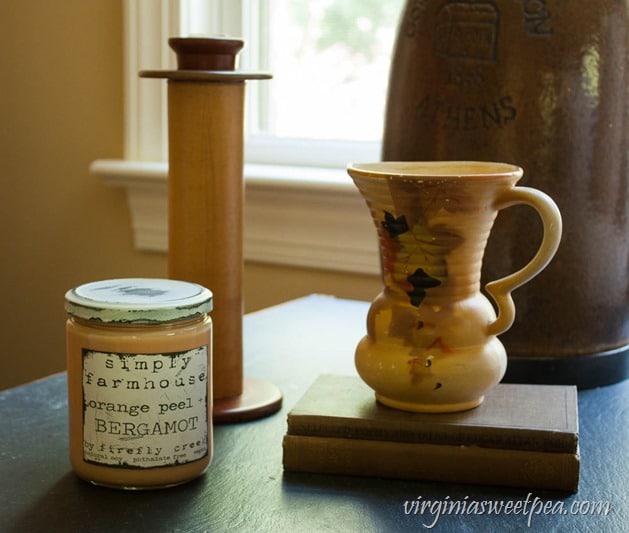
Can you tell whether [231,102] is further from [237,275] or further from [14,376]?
[14,376]

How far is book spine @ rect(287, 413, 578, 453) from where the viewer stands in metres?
0.56

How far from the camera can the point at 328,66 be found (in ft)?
4.94

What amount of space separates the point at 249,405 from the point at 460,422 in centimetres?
18

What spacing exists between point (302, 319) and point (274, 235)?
1.33 ft

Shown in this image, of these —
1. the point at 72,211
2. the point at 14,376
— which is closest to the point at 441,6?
the point at 72,211

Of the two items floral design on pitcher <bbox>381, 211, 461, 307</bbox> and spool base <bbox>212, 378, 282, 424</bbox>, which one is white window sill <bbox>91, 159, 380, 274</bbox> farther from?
floral design on pitcher <bbox>381, 211, 461, 307</bbox>

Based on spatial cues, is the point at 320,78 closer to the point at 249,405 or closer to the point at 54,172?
the point at 54,172

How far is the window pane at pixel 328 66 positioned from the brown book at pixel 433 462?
3.10 feet

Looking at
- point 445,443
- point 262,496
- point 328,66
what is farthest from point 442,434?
point 328,66

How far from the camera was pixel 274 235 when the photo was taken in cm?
142

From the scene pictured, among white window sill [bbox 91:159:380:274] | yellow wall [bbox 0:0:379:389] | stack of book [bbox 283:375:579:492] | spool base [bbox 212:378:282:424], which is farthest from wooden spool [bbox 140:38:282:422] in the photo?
yellow wall [bbox 0:0:379:389]

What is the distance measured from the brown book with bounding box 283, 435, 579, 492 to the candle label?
0.24 ft

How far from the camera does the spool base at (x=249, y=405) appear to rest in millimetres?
685

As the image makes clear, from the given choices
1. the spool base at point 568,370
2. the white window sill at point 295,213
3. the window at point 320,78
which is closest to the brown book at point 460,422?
the spool base at point 568,370
